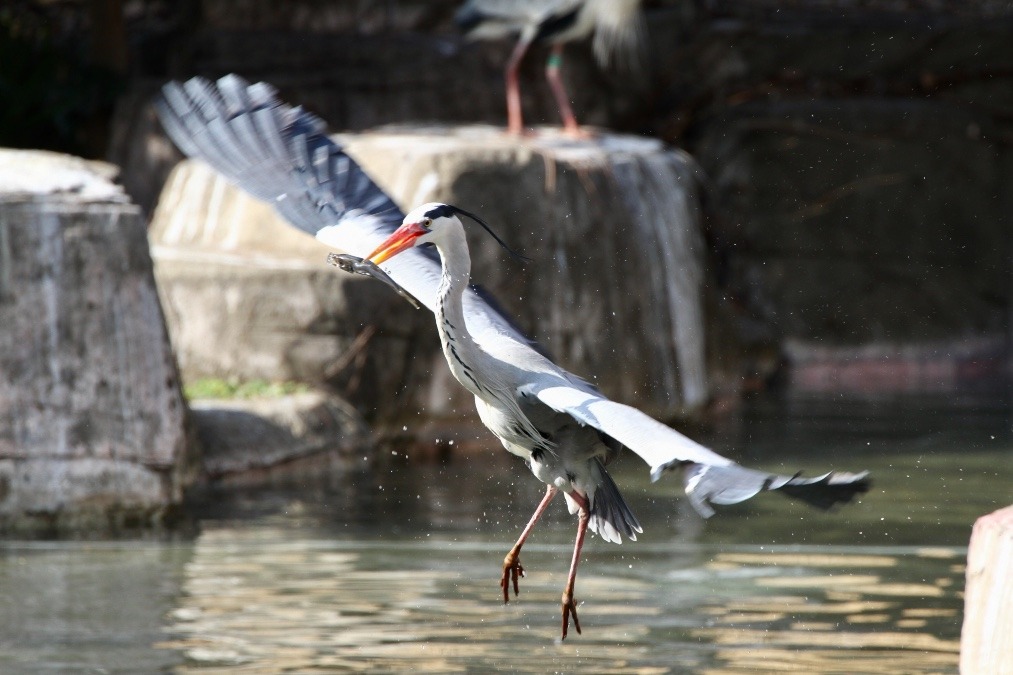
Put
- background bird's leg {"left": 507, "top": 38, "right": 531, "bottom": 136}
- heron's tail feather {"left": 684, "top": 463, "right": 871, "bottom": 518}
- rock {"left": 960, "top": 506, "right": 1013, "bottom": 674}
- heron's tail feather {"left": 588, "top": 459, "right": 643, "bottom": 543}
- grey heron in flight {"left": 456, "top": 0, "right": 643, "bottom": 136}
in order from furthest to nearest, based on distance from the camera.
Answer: grey heron in flight {"left": 456, "top": 0, "right": 643, "bottom": 136} → background bird's leg {"left": 507, "top": 38, "right": 531, "bottom": 136} → heron's tail feather {"left": 588, "top": 459, "right": 643, "bottom": 543} → rock {"left": 960, "top": 506, "right": 1013, "bottom": 674} → heron's tail feather {"left": 684, "top": 463, "right": 871, "bottom": 518}

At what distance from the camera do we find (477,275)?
8.72 metres

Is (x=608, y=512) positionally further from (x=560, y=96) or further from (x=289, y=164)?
(x=560, y=96)

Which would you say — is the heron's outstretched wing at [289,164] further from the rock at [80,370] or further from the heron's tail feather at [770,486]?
the rock at [80,370]

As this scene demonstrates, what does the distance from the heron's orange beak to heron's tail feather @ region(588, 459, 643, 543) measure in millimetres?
880

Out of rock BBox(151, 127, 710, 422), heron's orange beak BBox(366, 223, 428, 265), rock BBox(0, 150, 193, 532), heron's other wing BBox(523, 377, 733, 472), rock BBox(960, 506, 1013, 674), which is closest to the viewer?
heron's other wing BBox(523, 377, 733, 472)

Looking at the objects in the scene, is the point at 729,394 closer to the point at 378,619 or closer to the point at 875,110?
the point at 875,110

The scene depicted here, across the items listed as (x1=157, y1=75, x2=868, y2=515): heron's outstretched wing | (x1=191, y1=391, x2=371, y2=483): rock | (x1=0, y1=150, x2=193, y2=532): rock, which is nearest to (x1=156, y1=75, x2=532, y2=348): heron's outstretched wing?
(x1=157, y1=75, x2=868, y2=515): heron's outstretched wing

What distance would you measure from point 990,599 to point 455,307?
1.39 metres

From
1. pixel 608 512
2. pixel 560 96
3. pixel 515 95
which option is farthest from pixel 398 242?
pixel 560 96

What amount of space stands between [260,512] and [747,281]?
5761 millimetres

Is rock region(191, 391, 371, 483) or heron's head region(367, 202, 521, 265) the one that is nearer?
heron's head region(367, 202, 521, 265)

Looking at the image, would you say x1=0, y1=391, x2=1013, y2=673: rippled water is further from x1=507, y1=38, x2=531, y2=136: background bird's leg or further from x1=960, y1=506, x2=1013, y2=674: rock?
x1=507, y1=38, x2=531, y2=136: background bird's leg

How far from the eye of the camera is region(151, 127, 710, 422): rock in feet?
27.4

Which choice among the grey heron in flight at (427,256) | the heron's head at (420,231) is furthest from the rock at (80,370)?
the heron's head at (420,231)
